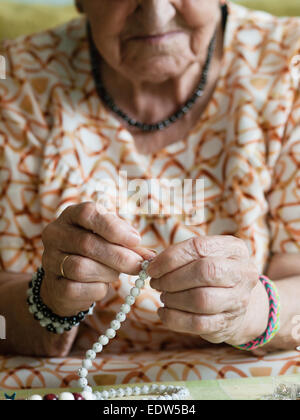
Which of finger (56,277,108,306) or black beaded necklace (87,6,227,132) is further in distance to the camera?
black beaded necklace (87,6,227,132)

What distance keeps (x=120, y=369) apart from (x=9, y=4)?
3.63 feet

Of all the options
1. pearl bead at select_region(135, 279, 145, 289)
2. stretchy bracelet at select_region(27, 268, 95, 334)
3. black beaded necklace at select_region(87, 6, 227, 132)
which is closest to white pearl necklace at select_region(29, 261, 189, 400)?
pearl bead at select_region(135, 279, 145, 289)

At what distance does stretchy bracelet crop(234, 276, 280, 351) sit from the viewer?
84cm

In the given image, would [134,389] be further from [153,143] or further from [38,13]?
[38,13]

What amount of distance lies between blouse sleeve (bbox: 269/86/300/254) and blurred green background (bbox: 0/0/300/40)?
590 millimetres

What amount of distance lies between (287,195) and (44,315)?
1.52 ft

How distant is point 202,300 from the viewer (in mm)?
693

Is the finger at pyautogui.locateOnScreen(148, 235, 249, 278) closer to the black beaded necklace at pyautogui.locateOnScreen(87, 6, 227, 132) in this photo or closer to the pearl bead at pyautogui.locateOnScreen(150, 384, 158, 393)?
the pearl bead at pyautogui.locateOnScreen(150, 384, 158, 393)

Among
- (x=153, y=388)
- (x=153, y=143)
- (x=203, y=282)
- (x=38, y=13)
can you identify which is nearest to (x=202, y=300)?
(x=203, y=282)

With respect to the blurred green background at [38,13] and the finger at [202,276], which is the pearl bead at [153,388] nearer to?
the finger at [202,276]

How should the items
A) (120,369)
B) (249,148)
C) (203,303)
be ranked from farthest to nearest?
(249,148), (120,369), (203,303)
